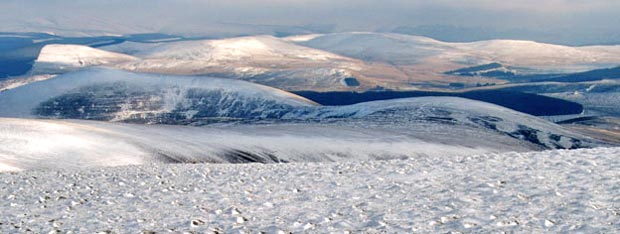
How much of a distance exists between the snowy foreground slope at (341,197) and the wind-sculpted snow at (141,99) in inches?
4149

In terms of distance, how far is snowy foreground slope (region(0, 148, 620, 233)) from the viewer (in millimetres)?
19812

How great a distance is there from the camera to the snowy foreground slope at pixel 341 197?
19812 mm

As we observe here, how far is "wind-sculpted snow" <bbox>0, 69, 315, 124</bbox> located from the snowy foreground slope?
4149 inches

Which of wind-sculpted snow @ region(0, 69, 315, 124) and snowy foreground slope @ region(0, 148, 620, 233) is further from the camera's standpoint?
wind-sculpted snow @ region(0, 69, 315, 124)

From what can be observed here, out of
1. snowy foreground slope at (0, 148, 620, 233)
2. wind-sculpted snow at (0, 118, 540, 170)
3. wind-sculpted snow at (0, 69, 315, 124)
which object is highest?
snowy foreground slope at (0, 148, 620, 233)

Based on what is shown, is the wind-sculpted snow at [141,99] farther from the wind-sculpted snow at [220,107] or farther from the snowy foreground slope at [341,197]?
the snowy foreground slope at [341,197]

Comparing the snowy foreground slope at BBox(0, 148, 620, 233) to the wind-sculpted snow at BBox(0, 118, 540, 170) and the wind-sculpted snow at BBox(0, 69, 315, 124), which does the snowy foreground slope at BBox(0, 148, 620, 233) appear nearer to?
the wind-sculpted snow at BBox(0, 118, 540, 170)

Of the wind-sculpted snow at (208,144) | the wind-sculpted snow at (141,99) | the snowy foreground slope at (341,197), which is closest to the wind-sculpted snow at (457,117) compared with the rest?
the wind-sculpted snow at (208,144)

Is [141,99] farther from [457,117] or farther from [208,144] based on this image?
[208,144]

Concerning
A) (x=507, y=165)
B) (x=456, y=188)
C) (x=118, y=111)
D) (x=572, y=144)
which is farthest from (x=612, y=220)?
(x=118, y=111)

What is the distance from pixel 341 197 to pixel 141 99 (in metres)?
133

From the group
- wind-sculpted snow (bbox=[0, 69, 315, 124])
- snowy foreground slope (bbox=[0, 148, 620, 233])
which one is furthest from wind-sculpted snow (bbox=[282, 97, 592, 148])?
snowy foreground slope (bbox=[0, 148, 620, 233])

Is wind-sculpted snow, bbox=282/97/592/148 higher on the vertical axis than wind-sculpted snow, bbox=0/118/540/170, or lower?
lower

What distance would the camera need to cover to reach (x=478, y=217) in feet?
65.5
